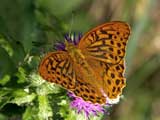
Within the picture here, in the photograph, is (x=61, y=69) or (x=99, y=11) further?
(x=99, y=11)

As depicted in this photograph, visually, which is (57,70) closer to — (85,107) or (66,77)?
(66,77)

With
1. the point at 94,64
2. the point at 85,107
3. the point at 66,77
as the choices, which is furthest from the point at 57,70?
the point at 85,107

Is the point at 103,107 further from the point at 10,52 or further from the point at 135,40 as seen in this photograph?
the point at 135,40

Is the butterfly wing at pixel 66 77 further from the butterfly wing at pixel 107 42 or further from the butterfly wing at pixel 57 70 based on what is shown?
the butterfly wing at pixel 107 42

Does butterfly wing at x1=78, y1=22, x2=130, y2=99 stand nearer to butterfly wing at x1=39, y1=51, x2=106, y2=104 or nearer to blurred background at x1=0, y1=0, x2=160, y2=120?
butterfly wing at x1=39, y1=51, x2=106, y2=104

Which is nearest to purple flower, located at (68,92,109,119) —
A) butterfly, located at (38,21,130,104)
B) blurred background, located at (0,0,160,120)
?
blurred background, located at (0,0,160,120)

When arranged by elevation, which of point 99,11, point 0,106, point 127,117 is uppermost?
point 99,11

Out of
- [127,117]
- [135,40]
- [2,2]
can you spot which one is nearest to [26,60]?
[2,2]
